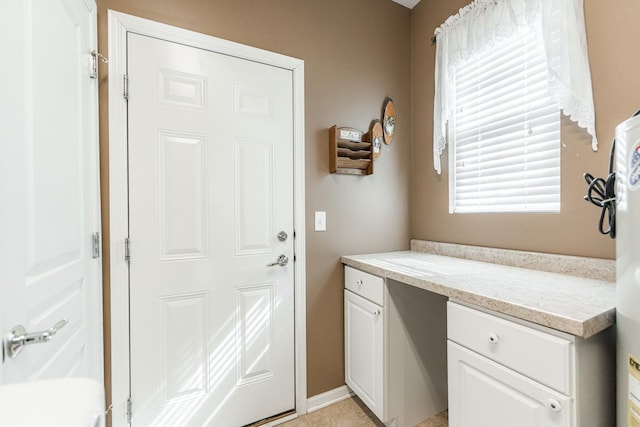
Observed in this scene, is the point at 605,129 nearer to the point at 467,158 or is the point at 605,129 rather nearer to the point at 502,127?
the point at 502,127

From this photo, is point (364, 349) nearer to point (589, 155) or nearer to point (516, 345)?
point (516, 345)

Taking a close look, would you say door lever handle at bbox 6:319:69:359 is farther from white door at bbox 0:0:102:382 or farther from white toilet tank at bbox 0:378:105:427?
white toilet tank at bbox 0:378:105:427

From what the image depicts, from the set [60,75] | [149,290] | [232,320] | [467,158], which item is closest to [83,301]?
[149,290]

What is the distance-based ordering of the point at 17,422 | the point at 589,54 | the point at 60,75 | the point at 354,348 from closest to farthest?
the point at 17,422 → the point at 60,75 → the point at 589,54 → the point at 354,348

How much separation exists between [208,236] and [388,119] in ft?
4.65

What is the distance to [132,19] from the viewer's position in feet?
4.28

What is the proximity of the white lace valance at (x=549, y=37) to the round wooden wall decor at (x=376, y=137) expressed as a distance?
456 millimetres

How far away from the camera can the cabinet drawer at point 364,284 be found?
1505mm

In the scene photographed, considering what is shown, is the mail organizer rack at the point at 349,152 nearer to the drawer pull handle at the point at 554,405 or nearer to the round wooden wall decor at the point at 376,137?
the round wooden wall decor at the point at 376,137

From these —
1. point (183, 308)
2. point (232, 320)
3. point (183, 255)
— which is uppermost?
point (183, 255)

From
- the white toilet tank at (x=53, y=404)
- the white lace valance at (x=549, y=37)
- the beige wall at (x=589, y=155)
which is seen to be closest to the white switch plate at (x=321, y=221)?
the beige wall at (x=589, y=155)

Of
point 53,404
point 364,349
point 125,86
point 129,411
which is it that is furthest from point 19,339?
point 364,349

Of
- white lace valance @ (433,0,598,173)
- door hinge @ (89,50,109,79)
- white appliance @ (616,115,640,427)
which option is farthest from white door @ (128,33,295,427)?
white appliance @ (616,115,640,427)

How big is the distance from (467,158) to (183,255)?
1.76 meters
